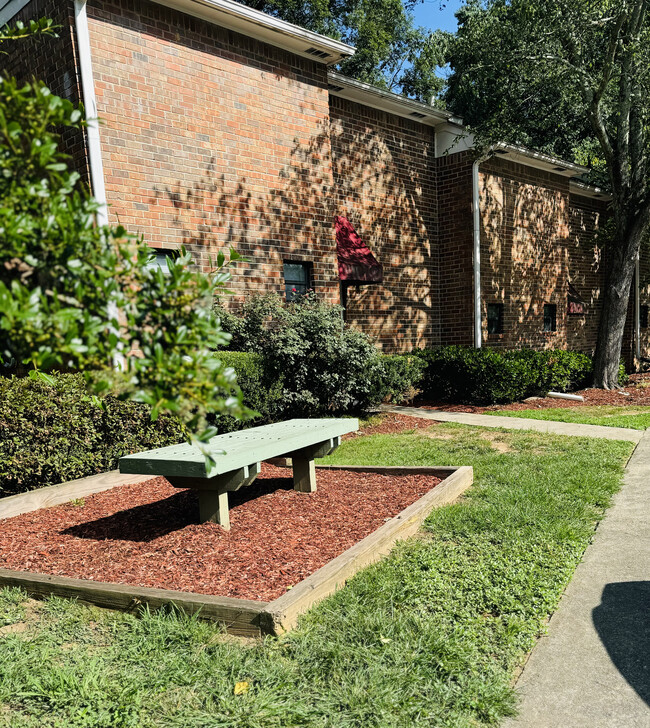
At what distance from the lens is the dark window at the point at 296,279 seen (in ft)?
34.3

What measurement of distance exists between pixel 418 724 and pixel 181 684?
3.61ft

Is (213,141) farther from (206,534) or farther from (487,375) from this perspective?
(206,534)

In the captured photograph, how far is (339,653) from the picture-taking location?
293 centimetres

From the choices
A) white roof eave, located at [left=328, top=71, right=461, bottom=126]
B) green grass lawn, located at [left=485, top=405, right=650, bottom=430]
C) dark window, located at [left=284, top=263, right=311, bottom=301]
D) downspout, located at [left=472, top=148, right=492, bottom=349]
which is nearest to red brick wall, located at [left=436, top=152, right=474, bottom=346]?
downspout, located at [left=472, top=148, right=492, bottom=349]

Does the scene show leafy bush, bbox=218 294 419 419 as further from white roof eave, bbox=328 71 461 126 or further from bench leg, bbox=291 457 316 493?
white roof eave, bbox=328 71 461 126

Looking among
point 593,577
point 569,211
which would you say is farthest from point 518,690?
point 569,211

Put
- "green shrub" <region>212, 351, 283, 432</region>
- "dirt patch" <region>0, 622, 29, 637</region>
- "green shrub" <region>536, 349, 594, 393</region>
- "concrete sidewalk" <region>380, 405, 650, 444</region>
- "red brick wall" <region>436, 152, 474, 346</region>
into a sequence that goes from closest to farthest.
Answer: "dirt patch" <region>0, 622, 29, 637</region>
"green shrub" <region>212, 351, 283, 432</region>
"concrete sidewalk" <region>380, 405, 650, 444</region>
"green shrub" <region>536, 349, 594, 393</region>
"red brick wall" <region>436, 152, 474, 346</region>

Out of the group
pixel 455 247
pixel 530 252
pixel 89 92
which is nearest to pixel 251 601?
pixel 89 92

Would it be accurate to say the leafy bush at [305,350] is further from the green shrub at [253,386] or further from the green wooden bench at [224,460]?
the green wooden bench at [224,460]

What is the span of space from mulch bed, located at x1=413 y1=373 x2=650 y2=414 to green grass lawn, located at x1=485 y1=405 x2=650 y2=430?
51 centimetres

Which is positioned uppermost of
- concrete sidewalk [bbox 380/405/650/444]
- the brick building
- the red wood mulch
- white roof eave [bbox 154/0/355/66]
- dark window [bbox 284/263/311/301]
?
white roof eave [bbox 154/0/355/66]

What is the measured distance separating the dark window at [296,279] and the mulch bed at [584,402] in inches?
141

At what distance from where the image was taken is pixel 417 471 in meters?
6.12

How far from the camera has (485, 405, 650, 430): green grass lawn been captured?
9.66 meters
